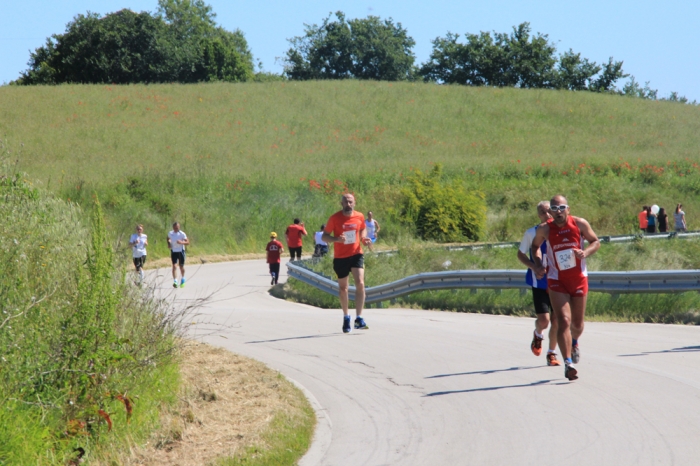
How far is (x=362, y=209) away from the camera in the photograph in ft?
135

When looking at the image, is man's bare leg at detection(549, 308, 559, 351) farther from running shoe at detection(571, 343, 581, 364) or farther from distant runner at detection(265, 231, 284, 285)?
distant runner at detection(265, 231, 284, 285)

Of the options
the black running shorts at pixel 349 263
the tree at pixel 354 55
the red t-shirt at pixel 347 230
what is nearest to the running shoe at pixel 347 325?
the black running shorts at pixel 349 263

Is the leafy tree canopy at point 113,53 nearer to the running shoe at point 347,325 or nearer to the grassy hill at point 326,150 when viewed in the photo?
the grassy hill at point 326,150

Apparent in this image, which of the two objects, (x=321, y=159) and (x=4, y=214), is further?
(x=321, y=159)

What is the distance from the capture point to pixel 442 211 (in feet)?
125

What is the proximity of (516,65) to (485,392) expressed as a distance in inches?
3648

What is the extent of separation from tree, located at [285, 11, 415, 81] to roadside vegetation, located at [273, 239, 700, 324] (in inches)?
3491

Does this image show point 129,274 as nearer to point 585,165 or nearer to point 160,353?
point 160,353

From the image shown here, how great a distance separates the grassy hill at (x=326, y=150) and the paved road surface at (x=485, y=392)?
16322mm

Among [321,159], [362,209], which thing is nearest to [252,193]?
[362,209]

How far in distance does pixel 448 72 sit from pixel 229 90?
37735mm

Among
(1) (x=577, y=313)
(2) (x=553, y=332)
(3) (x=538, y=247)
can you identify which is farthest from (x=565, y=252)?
(2) (x=553, y=332)

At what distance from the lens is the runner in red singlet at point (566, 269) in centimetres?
830

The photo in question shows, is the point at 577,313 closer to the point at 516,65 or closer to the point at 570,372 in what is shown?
the point at 570,372
